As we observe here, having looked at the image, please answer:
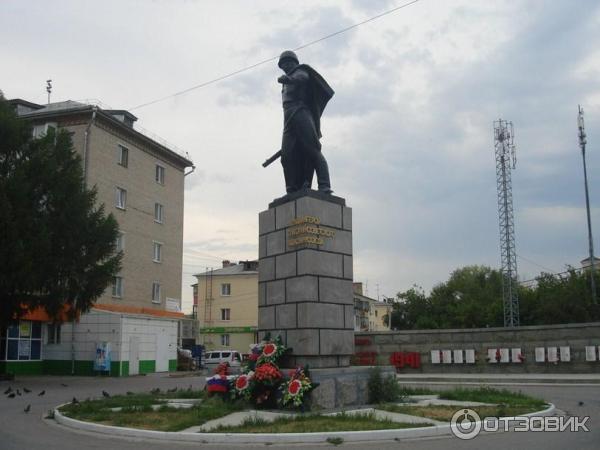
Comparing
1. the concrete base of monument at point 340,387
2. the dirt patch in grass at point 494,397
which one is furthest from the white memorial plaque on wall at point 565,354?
the concrete base of monument at point 340,387

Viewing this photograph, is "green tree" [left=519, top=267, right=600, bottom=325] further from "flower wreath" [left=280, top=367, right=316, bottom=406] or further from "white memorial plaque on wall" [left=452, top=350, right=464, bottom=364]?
"flower wreath" [left=280, top=367, right=316, bottom=406]

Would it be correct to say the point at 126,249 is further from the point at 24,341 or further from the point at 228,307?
the point at 228,307

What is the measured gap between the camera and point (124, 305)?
34812 millimetres

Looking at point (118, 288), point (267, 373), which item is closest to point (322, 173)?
point (267, 373)

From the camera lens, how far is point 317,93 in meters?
14.0

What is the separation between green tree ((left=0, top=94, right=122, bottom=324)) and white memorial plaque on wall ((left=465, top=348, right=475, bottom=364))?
14.1m

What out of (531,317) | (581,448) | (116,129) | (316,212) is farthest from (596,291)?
(581,448)

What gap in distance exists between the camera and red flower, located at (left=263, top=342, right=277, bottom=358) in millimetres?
12039

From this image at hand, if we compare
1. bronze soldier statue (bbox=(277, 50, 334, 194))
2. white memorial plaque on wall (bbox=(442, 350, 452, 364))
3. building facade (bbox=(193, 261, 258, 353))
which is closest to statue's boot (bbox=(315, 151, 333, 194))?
bronze soldier statue (bbox=(277, 50, 334, 194))

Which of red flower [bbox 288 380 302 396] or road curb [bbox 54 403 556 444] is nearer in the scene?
road curb [bbox 54 403 556 444]

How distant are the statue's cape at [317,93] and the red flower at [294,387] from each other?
5.71 metres

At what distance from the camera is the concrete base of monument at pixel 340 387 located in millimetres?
11312

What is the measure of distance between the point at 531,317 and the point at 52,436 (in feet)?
143

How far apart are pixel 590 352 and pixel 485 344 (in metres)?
3.55
